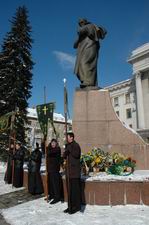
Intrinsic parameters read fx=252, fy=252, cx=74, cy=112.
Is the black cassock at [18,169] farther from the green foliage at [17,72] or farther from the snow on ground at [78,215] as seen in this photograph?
the green foliage at [17,72]

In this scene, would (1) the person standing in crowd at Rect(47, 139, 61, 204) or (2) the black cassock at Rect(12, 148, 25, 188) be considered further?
(2) the black cassock at Rect(12, 148, 25, 188)

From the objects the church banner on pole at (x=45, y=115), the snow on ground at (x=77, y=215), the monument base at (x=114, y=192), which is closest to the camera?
the snow on ground at (x=77, y=215)

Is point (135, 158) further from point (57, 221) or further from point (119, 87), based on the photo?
point (119, 87)

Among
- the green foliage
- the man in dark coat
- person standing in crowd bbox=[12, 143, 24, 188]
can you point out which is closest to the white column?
the green foliage

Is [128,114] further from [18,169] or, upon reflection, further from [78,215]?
[78,215]

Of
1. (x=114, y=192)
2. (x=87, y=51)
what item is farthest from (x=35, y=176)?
(x=87, y=51)

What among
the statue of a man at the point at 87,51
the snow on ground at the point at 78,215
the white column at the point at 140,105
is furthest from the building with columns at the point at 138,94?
the snow on ground at the point at 78,215

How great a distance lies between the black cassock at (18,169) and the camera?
908 cm

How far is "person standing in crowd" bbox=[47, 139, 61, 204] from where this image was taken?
6.56 metres

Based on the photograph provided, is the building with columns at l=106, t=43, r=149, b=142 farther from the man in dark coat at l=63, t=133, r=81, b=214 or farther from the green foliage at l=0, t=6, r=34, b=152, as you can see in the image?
the man in dark coat at l=63, t=133, r=81, b=214

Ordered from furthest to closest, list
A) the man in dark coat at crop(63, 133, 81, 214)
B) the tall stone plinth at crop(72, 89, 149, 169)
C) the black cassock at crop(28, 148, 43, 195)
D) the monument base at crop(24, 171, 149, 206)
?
the tall stone plinth at crop(72, 89, 149, 169)
the black cassock at crop(28, 148, 43, 195)
the monument base at crop(24, 171, 149, 206)
the man in dark coat at crop(63, 133, 81, 214)

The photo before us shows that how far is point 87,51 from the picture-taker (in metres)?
10.4

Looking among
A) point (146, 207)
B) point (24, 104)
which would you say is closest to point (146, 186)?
point (146, 207)

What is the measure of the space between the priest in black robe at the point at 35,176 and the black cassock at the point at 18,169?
1.35m
